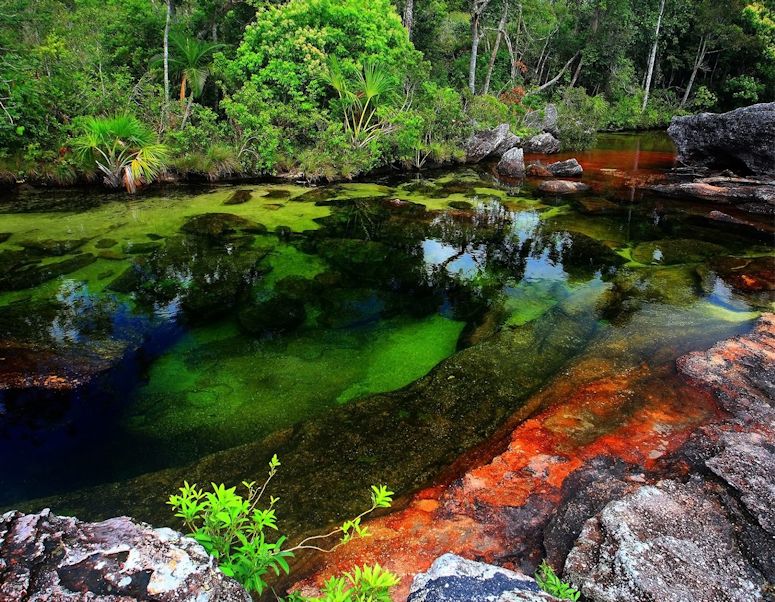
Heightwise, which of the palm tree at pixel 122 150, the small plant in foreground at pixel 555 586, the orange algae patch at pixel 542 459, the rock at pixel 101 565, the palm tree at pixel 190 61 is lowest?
the orange algae patch at pixel 542 459

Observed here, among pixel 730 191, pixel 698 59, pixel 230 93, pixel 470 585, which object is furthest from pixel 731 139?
pixel 698 59

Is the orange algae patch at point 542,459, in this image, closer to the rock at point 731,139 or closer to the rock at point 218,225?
the rock at point 218,225

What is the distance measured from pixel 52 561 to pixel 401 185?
33.4ft

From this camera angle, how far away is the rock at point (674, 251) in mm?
6483

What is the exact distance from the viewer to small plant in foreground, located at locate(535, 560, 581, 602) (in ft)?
5.71

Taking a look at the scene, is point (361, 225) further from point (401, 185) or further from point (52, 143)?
point (52, 143)

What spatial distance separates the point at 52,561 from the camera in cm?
123

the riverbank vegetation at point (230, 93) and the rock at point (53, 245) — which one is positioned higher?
the riverbank vegetation at point (230, 93)

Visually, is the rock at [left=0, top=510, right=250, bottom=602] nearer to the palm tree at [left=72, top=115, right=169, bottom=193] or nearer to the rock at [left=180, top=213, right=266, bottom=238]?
the rock at [left=180, top=213, right=266, bottom=238]

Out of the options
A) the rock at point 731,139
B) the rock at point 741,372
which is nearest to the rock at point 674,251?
the rock at point 741,372

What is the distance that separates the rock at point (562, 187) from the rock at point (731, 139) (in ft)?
10.3

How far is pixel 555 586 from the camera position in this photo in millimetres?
1764

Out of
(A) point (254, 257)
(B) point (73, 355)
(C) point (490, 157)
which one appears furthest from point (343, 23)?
(B) point (73, 355)

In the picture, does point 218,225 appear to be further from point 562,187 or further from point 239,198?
point 562,187
